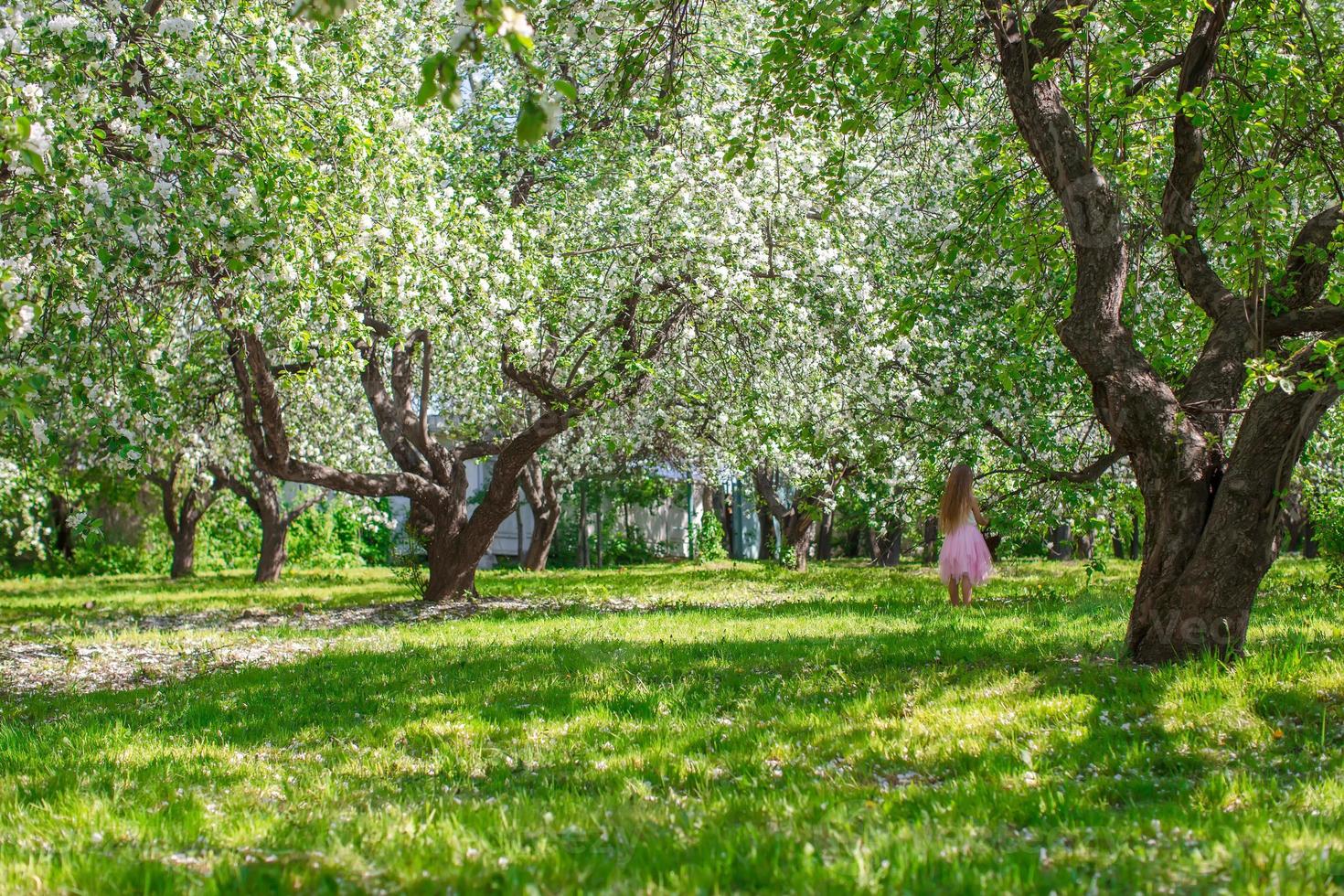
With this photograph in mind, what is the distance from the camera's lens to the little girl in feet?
38.7

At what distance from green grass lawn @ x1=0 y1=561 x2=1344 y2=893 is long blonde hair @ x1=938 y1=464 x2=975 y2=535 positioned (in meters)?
1.18

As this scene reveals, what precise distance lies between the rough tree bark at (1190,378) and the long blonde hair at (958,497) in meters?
3.52

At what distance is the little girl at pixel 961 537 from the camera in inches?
465

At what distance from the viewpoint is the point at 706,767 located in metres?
5.53

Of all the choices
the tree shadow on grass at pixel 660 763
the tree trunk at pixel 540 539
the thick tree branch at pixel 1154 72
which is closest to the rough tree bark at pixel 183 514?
the tree trunk at pixel 540 539

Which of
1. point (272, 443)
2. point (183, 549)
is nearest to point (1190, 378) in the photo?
point (272, 443)

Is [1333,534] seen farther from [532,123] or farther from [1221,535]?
[532,123]

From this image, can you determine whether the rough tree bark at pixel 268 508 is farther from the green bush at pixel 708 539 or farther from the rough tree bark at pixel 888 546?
the rough tree bark at pixel 888 546

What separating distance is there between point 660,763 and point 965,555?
7351 millimetres

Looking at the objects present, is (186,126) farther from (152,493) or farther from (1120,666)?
(152,493)

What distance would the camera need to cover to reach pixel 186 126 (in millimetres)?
8469

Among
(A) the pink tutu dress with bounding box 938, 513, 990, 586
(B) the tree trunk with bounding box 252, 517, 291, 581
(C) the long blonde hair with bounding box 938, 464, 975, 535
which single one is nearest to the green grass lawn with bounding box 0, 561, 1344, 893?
(A) the pink tutu dress with bounding box 938, 513, 990, 586

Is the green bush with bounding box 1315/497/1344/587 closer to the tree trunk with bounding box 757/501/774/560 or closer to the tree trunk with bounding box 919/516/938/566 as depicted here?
the tree trunk with bounding box 919/516/938/566

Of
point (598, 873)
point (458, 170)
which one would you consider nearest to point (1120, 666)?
point (598, 873)
